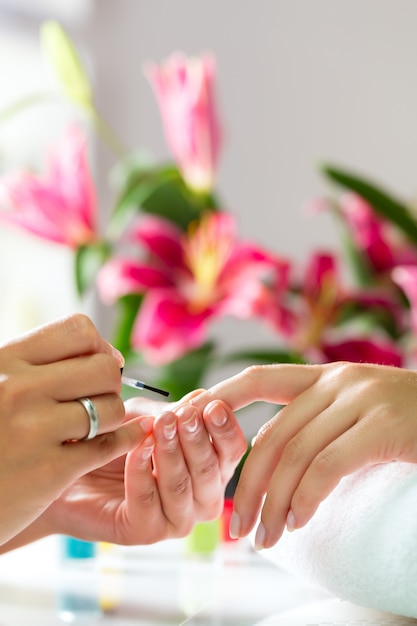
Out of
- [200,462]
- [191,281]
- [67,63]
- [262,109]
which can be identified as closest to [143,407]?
[200,462]

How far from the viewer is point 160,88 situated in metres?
1.00

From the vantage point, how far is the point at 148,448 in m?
0.55

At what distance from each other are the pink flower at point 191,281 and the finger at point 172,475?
339 millimetres

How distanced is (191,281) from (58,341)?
48cm

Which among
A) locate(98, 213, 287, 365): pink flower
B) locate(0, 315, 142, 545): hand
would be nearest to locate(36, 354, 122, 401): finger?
locate(0, 315, 142, 545): hand

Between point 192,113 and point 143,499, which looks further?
point 192,113

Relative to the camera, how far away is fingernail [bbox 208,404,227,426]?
54cm

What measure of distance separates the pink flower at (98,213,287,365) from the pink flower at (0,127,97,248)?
0.19 feet

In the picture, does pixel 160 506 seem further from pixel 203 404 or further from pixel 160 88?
pixel 160 88

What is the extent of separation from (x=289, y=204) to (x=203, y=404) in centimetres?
113

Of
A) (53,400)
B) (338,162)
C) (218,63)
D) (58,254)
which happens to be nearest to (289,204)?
(338,162)

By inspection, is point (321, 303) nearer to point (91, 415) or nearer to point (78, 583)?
point (78, 583)

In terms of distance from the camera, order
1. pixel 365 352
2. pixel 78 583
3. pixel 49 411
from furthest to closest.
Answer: pixel 365 352 → pixel 78 583 → pixel 49 411

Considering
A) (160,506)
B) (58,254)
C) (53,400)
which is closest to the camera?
(53,400)
